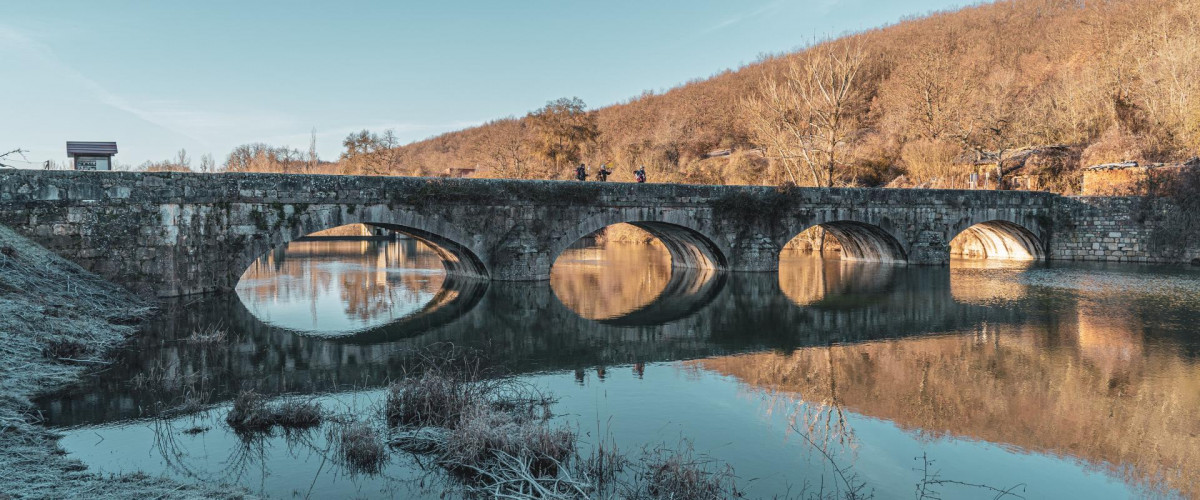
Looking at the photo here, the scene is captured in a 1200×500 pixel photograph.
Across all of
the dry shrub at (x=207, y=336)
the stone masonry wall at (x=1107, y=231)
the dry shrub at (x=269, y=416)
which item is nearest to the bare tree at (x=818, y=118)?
the stone masonry wall at (x=1107, y=231)

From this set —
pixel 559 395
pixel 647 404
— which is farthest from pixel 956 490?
pixel 559 395

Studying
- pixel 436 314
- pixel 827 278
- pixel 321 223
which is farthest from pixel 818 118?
pixel 321 223

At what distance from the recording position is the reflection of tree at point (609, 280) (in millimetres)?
17828

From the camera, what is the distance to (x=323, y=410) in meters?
7.84

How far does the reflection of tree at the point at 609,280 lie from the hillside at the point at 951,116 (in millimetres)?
11342

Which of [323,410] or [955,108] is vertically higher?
[955,108]

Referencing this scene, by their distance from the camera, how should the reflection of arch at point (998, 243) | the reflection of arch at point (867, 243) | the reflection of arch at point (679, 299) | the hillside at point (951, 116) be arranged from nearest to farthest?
the reflection of arch at point (679, 299), the reflection of arch at point (867, 243), the reflection of arch at point (998, 243), the hillside at point (951, 116)

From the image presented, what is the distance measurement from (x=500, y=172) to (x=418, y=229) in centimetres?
3606

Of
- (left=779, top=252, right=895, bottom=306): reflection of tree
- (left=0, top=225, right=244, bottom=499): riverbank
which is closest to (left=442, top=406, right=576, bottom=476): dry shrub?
(left=0, top=225, right=244, bottom=499): riverbank

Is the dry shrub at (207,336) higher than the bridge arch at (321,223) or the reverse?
the reverse

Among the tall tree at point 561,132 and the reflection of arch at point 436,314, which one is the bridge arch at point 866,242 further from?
the tall tree at point 561,132

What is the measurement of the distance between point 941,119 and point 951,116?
2.44 ft

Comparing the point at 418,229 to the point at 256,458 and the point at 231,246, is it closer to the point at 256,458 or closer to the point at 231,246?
the point at 231,246

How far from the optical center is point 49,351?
9594 mm
